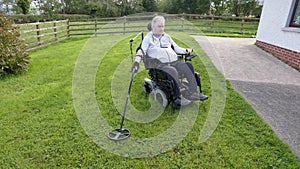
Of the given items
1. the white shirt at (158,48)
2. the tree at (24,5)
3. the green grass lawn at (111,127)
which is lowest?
the green grass lawn at (111,127)

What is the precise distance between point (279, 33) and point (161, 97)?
4545 mm

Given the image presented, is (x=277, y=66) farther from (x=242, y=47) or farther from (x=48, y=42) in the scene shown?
(x=48, y=42)

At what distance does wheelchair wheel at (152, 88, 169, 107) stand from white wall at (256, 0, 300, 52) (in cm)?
386

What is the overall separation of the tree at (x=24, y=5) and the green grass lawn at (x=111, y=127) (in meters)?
20.7

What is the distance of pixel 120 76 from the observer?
3971 mm

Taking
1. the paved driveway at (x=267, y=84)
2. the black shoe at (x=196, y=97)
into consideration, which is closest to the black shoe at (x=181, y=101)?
the black shoe at (x=196, y=97)

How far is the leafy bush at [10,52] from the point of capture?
153 inches

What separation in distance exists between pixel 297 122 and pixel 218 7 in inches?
947

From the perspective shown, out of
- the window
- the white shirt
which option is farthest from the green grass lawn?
the window

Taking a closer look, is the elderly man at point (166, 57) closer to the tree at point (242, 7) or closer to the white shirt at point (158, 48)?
the white shirt at point (158, 48)

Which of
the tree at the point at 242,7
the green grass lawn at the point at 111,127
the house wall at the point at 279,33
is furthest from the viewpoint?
the tree at the point at 242,7

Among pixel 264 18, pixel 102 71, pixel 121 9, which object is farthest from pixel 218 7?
pixel 102 71

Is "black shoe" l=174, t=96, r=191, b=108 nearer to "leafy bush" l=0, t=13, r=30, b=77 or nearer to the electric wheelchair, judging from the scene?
the electric wheelchair

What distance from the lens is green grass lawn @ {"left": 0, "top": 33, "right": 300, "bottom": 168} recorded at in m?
1.81
